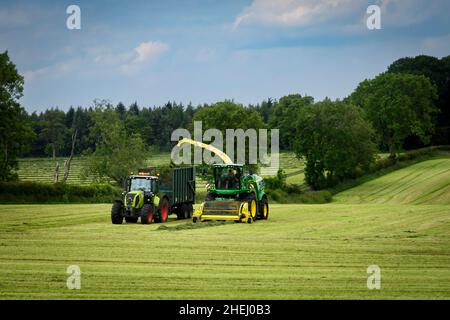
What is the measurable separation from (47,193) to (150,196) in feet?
67.3

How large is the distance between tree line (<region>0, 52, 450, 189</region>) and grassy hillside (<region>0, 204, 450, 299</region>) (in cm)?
2745

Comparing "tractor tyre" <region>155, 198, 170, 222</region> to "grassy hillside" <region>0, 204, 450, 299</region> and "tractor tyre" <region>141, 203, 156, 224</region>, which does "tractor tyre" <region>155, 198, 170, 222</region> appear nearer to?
"tractor tyre" <region>141, 203, 156, 224</region>

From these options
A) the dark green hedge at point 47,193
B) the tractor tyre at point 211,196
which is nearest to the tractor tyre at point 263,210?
the tractor tyre at point 211,196

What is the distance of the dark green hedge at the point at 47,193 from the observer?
153ft

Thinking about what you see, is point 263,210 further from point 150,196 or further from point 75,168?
point 75,168

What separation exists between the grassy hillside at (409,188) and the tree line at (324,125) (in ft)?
11.7

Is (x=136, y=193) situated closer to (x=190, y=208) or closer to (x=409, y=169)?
(x=190, y=208)

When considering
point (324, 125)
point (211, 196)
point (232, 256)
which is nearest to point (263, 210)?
point (211, 196)

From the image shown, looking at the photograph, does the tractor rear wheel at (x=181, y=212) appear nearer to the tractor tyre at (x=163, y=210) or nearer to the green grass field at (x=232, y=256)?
the tractor tyre at (x=163, y=210)

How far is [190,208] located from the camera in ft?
110

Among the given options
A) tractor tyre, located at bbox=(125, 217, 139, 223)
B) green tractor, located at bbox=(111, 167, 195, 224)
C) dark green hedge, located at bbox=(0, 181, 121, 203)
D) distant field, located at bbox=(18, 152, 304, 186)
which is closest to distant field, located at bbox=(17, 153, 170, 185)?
distant field, located at bbox=(18, 152, 304, 186)

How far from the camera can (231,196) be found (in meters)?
30.6
